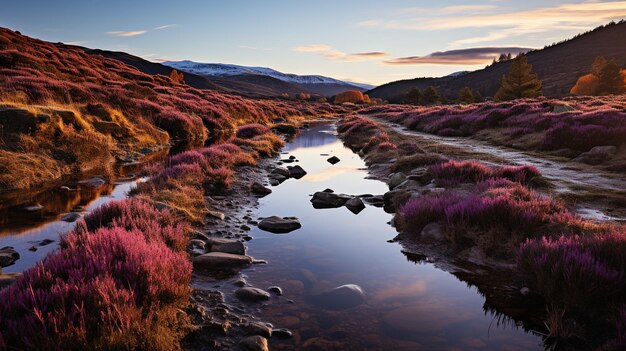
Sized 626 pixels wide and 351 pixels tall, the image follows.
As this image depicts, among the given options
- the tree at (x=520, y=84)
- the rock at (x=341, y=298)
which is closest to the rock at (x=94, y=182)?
the rock at (x=341, y=298)

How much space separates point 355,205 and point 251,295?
617 cm

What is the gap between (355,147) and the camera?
93.4 feet

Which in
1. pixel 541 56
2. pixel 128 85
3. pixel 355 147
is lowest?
pixel 355 147

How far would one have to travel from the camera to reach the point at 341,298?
5961 mm

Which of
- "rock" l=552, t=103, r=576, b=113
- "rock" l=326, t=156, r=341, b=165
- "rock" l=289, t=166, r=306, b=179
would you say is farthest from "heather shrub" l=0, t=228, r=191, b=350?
"rock" l=552, t=103, r=576, b=113

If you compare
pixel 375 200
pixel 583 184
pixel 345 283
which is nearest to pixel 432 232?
pixel 345 283

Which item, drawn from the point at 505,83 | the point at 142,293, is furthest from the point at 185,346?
the point at 505,83

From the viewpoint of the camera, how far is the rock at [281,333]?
496 centimetres

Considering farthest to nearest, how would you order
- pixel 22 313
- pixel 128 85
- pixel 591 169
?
pixel 128 85, pixel 591 169, pixel 22 313

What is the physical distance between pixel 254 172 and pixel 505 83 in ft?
216

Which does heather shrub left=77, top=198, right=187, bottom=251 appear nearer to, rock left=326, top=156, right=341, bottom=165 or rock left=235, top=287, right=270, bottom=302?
rock left=235, top=287, right=270, bottom=302

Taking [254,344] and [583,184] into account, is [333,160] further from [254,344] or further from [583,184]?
[254,344]

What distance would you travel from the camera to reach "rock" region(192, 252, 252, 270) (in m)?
7.09

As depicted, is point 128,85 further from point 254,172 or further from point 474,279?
point 474,279
